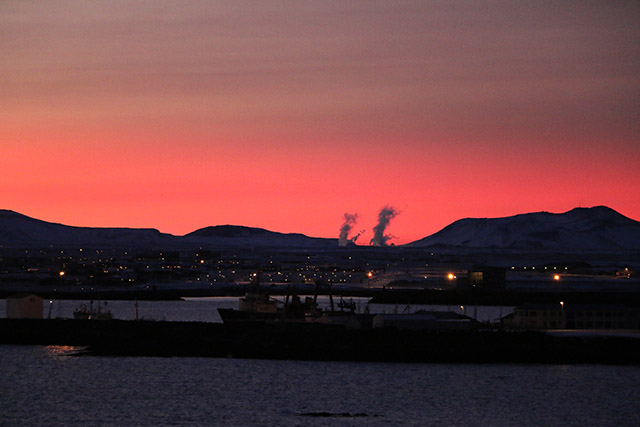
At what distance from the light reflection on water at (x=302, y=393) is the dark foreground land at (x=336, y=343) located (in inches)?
80.2

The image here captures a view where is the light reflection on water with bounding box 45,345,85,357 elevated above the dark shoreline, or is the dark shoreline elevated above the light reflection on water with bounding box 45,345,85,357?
the dark shoreline

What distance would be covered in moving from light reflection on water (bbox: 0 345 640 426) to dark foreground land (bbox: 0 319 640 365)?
6.69ft

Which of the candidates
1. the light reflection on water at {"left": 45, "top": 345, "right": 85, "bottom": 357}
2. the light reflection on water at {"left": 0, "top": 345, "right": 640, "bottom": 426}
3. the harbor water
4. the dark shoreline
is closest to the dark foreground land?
the light reflection on water at {"left": 45, "top": 345, "right": 85, "bottom": 357}

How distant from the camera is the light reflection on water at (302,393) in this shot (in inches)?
1489

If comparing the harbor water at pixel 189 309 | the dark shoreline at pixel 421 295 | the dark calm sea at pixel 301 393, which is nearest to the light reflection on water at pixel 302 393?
the dark calm sea at pixel 301 393

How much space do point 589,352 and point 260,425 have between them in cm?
2465

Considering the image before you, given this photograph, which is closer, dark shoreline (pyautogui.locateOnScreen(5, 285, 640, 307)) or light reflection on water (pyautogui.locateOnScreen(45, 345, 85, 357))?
light reflection on water (pyautogui.locateOnScreen(45, 345, 85, 357))

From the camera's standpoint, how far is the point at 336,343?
57.5 metres

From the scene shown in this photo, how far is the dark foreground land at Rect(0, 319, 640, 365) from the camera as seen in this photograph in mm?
54719

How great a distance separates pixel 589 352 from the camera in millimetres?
54500

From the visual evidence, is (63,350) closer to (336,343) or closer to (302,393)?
(336,343)

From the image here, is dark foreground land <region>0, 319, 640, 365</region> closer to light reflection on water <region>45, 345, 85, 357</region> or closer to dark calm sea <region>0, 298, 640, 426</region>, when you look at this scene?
light reflection on water <region>45, 345, 85, 357</region>

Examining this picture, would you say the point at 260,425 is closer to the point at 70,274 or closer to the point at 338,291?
the point at 338,291

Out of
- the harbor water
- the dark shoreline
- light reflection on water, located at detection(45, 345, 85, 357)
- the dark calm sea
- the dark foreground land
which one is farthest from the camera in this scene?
the dark shoreline
